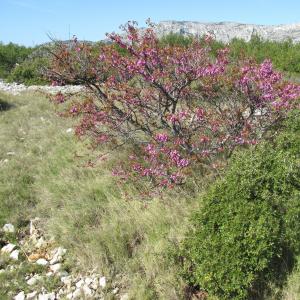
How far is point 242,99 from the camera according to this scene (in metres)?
5.76

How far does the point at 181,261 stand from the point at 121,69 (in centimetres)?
307

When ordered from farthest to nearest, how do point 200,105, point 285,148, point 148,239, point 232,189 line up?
1. point 200,105
2. point 285,148
3. point 148,239
4. point 232,189

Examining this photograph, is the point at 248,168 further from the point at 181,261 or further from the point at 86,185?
the point at 86,185

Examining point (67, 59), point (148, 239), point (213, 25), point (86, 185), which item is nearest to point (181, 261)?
point (148, 239)

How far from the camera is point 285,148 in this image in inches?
195

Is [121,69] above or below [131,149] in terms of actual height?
above

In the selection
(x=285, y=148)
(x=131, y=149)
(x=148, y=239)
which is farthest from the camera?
(x=131, y=149)

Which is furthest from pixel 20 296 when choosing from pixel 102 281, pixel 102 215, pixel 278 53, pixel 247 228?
pixel 278 53

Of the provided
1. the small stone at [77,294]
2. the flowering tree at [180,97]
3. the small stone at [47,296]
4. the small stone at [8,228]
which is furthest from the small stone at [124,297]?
the small stone at [8,228]

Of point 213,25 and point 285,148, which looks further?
point 213,25

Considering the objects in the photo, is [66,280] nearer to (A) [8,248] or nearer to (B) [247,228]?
(A) [8,248]

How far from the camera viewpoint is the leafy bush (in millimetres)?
3475

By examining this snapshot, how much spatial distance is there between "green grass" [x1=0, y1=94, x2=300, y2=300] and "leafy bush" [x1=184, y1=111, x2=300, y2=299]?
0.29 meters

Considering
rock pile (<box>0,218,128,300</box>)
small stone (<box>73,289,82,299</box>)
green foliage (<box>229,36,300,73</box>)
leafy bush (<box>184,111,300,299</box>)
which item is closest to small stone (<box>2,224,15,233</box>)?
rock pile (<box>0,218,128,300</box>)
